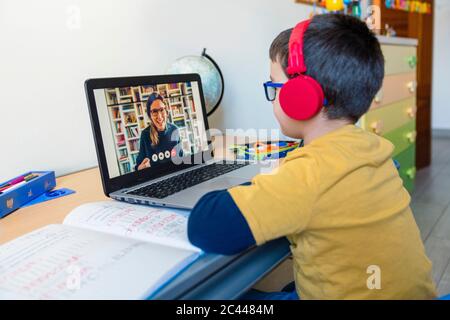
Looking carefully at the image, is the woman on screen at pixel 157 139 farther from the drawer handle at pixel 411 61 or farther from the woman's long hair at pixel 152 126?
the drawer handle at pixel 411 61

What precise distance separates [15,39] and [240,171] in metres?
0.63

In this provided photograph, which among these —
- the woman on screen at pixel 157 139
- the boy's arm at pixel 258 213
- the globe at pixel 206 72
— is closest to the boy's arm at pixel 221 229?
the boy's arm at pixel 258 213

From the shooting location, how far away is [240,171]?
105 centimetres

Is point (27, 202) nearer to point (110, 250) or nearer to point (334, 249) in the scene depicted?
point (110, 250)

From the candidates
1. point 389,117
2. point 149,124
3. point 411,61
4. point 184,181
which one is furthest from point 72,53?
point 411,61

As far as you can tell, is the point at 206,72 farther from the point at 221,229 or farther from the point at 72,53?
the point at 221,229

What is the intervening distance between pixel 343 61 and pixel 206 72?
74 centimetres

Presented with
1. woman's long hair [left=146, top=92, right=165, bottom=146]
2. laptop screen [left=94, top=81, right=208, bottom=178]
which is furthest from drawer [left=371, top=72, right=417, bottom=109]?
woman's long hair [left=146, top=92, right=165, bottom=146]

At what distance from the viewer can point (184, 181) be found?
3.19 feet

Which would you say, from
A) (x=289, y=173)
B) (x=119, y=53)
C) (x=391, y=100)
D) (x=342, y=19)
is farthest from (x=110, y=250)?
(x=391, y=100)

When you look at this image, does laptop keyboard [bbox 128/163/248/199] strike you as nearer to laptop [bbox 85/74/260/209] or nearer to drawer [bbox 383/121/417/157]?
laptop [bbox 85/74/260/209]

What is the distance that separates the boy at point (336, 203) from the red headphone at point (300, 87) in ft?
0.05

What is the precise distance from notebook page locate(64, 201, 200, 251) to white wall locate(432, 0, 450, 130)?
4969mm

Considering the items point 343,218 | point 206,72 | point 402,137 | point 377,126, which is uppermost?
point 206,72
